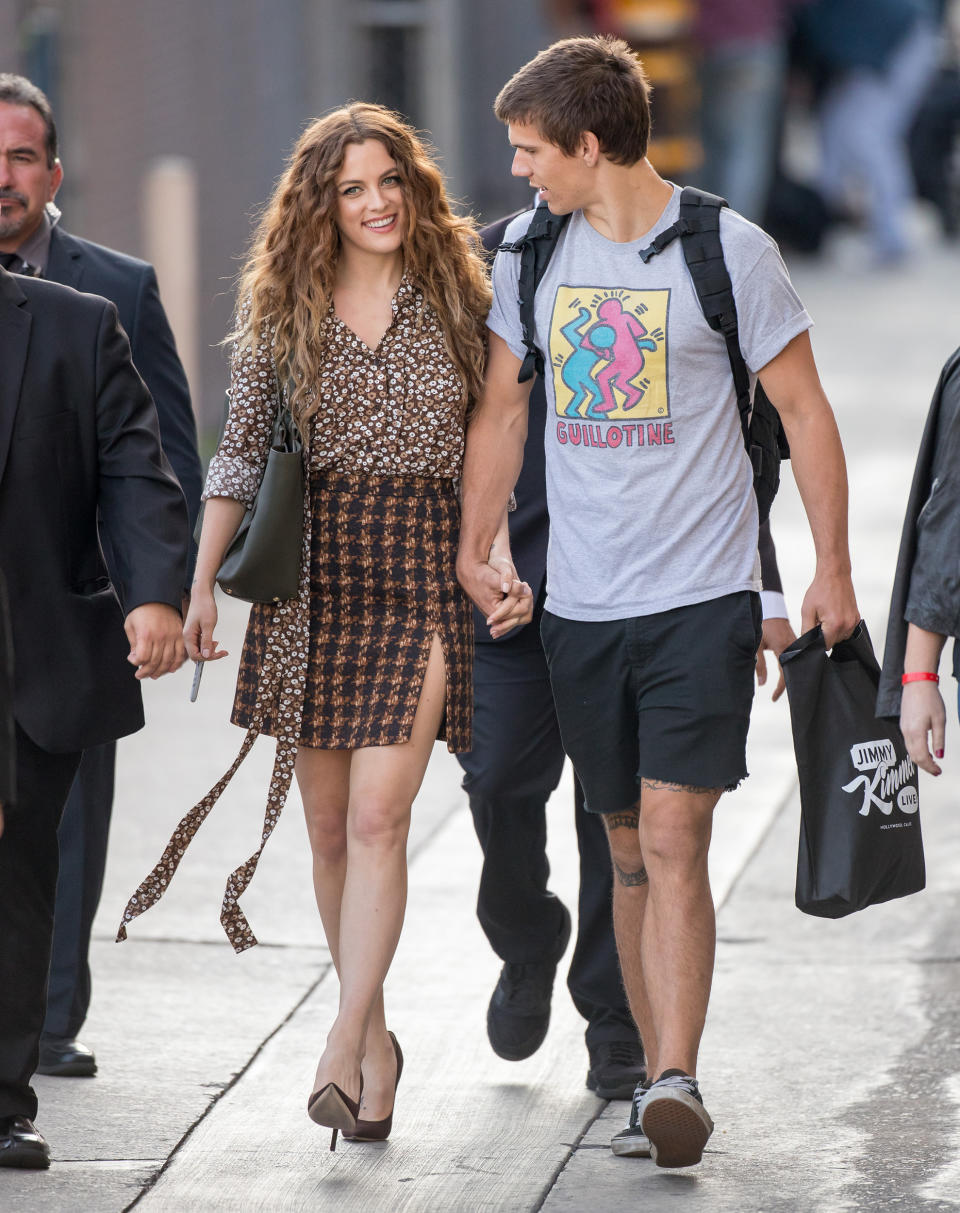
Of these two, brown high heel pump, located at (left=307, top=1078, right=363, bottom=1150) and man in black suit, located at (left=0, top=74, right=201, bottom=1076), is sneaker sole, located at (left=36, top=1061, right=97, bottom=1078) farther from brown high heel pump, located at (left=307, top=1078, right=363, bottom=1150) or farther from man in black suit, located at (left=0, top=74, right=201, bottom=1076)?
brown high heel pump, located at (left=307, top=1078, right=363, bottom=1150)

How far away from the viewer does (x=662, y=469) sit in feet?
14.0

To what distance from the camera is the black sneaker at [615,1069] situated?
15.8ft

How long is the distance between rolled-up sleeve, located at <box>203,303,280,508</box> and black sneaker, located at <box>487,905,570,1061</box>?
131cm

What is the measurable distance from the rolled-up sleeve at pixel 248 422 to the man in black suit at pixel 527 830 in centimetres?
68

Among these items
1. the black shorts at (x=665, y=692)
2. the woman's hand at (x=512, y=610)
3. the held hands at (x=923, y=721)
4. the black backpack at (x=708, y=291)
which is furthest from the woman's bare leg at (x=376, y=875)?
the held hands at (x=923, y=721)

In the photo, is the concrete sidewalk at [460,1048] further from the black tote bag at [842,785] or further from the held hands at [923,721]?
the held hands at [923,721]

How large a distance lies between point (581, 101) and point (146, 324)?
136cm

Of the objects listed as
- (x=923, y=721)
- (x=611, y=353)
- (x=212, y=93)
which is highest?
(x=212, y=93)

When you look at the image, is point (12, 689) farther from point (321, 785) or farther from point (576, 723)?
point (576, 723)

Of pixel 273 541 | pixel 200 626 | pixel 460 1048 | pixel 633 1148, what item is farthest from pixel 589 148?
pixel 460 1048

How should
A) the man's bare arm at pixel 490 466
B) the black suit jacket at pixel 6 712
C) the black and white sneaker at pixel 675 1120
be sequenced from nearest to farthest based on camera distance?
the black suit jacket at pixel 6 712 < the black and white sneaker at pixel 675 1120 < the man's bare arm at pixel 490 466

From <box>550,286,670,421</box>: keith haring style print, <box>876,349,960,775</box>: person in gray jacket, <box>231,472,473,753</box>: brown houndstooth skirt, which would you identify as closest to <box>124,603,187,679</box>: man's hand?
<box>231,472,473,753</box>: brown houndstooth skirt

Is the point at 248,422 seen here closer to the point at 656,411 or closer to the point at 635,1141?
the point at 656,411

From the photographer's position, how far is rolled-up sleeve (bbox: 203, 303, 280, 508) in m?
4.48
